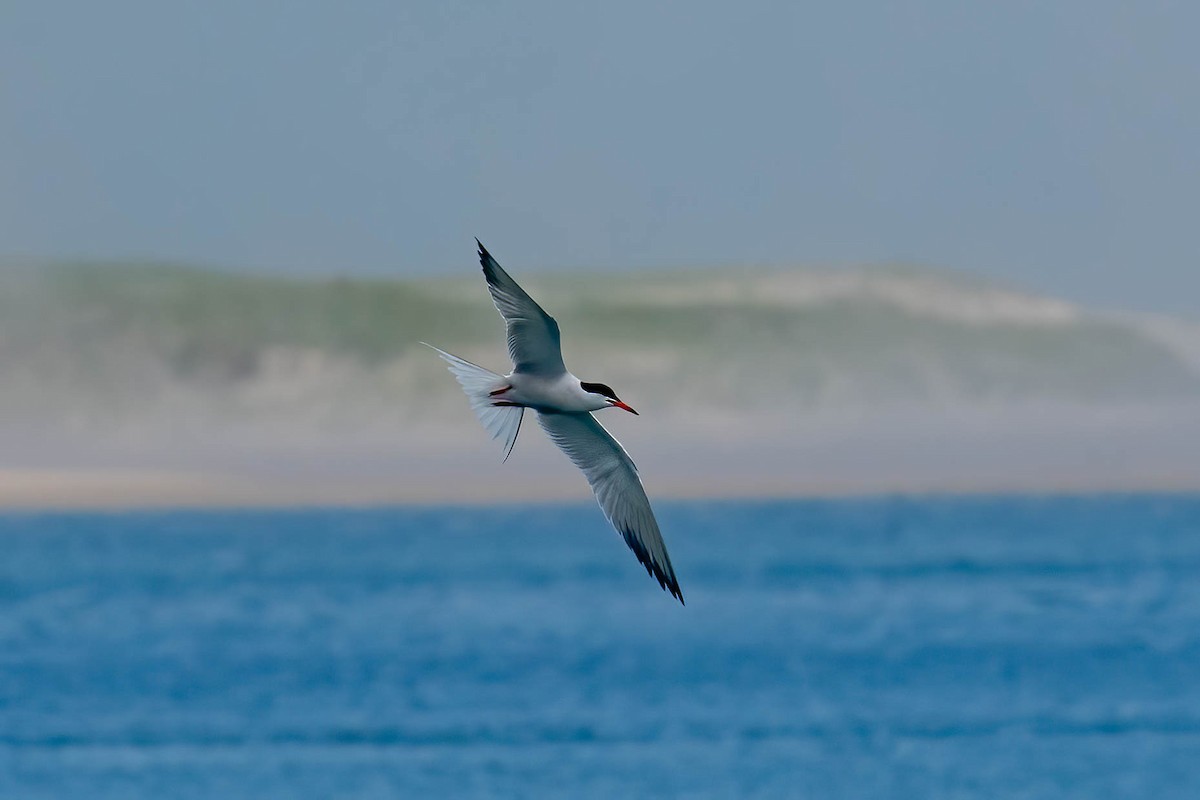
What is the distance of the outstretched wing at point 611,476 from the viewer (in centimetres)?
1277

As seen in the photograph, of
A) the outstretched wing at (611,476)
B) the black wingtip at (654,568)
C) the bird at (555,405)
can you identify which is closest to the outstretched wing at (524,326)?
the bird at (555,405)

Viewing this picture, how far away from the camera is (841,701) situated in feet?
96.6

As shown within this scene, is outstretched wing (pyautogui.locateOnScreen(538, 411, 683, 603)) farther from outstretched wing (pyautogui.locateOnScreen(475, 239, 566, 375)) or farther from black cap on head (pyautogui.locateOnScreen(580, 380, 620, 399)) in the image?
outstretched wing (pyautogui.locateOnScreen(475, 239, 566, 375))

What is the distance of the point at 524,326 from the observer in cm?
1180

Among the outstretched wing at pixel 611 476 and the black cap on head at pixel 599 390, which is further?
the outstretched wing at pixel 611 476

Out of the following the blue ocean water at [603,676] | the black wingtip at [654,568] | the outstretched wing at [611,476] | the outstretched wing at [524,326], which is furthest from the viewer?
the blue ocean water at [603,676]

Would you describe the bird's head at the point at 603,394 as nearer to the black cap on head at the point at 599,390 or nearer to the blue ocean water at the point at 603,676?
the black cap on head at the point at 599,390

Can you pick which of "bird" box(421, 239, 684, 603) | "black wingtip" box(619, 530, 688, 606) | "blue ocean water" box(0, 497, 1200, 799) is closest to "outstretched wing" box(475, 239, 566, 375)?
"bird" box(421, 239, 684, 603)

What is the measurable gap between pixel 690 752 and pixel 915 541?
171 ft

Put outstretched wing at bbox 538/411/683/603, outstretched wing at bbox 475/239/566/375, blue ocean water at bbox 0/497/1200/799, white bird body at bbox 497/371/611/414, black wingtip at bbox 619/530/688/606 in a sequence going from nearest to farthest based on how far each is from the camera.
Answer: outstretched wing at bbox 475/239/566/375, white bird body at bbox 497/371/611/414, black wingtip at bbox 619/530/688/606, outstretched wing at bbox 538/411/683/603, blue ocean water at bbox 0/497/1200/799

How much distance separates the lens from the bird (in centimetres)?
1168

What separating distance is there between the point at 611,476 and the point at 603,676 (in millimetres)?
20282

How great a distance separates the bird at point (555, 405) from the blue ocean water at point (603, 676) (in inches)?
387

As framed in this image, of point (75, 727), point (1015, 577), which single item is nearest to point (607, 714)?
point (75, 727)
